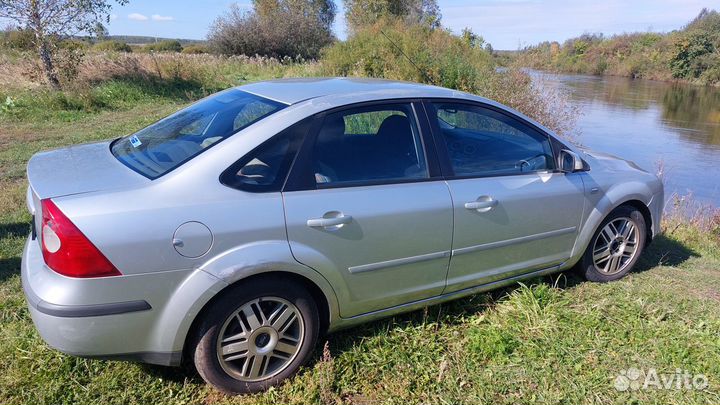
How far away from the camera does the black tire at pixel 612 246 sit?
3.97 m

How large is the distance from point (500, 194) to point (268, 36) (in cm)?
2860

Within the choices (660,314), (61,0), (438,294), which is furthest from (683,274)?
(61,0)

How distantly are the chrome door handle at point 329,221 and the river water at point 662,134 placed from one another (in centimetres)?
923

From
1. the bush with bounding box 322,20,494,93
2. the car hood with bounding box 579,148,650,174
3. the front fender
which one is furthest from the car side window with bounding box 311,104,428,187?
the bush with bounding box 322,20,494,93

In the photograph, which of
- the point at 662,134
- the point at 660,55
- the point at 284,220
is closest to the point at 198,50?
the point at 662,134

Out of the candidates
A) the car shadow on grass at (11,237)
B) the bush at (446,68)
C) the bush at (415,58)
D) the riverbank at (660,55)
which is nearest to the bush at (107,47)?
the bush at (415,58)

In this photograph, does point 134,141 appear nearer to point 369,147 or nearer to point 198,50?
point 369,147

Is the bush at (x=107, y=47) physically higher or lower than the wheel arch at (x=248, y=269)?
higher

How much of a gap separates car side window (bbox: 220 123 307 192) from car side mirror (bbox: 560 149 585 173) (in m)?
1.97

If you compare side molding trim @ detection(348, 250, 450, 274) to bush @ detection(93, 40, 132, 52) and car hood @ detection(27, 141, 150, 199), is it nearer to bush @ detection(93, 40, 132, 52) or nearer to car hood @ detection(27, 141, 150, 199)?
car hood @ detection(27, 141, 150, 199)

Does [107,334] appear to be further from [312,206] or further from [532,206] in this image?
[532,206]

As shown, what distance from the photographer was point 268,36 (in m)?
29.4

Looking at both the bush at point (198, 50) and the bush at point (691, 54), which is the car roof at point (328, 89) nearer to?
the bush at point (198, 50)

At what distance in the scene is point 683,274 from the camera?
4547 mm
